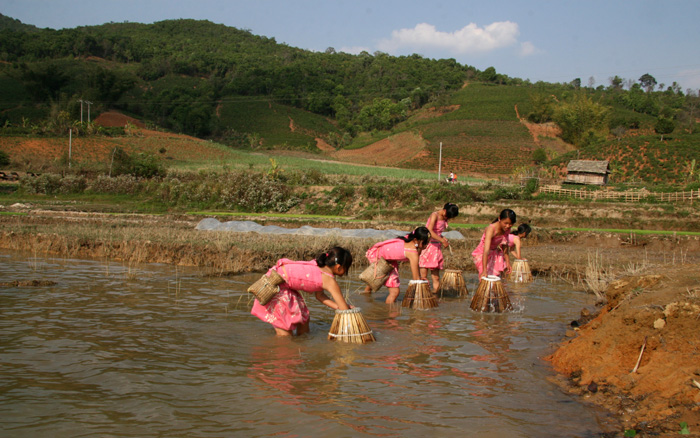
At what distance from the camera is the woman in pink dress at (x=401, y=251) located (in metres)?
8.85

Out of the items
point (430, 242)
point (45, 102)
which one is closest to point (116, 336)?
point (430, 242)

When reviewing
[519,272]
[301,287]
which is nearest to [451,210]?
[301,287]

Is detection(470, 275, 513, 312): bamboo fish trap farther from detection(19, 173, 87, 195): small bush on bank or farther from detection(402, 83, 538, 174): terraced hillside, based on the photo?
detection(402, 83, 538, 174): terraced hillside

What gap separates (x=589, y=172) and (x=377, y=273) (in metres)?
43.8

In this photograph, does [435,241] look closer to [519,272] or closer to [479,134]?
[519,272]

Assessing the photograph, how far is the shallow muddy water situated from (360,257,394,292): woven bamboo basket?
1.39 ft

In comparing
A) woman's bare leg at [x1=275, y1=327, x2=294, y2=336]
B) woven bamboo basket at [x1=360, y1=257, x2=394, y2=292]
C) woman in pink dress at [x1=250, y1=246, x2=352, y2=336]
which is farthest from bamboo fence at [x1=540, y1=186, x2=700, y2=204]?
woman in pink dress at [x1=250, y1=246, x2=352, y2=336]

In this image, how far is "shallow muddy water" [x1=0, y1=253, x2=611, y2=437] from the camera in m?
4.76

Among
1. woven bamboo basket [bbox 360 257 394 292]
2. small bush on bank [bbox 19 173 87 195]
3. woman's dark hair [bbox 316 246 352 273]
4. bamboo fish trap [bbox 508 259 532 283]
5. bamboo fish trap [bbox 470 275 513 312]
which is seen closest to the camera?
woman's dark hair [bbox 316 246 352 273]

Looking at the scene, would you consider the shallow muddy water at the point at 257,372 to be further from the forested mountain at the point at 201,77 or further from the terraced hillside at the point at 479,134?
the forested mountain at the point at 201,77

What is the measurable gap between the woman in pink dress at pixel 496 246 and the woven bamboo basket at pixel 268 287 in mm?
3998

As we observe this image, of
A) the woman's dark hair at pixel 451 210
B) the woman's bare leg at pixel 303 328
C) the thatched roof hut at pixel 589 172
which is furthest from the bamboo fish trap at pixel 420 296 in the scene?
the thatched roof hut at pixel 589 172

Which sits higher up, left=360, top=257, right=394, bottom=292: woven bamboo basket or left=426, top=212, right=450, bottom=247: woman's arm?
left=426, top=212, right=450, bottom=247: woman's arm

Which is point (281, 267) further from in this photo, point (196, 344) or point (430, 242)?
point (430, 242)
